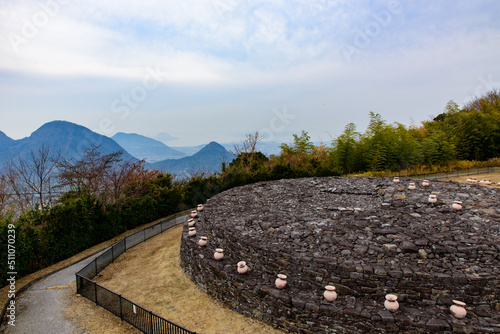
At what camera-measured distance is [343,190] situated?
1318 cm

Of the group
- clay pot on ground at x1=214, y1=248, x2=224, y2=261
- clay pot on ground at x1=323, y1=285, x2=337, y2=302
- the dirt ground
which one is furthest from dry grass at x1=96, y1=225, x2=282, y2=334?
clay pot on ground at x1=323, y1=285, x2=337, y2=302

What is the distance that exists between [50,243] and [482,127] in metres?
33.0

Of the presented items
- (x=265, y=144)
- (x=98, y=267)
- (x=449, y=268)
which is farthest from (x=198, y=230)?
(x=265, y=144)

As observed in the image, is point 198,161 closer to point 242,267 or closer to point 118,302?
point 118,302

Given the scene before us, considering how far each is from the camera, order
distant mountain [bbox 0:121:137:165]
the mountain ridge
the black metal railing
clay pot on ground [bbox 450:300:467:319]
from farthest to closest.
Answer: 1. distant mountain [bbox 0:121:137:165]
2. the mountain ridge
3. the black metal railing
4. clay pot on ground [bbox 450:300:467:319]

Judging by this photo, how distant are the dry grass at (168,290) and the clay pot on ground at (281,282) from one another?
3.51 ft

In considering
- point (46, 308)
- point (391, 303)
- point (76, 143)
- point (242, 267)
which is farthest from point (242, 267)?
point (76, 143)

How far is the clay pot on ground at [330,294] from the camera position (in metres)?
6.20

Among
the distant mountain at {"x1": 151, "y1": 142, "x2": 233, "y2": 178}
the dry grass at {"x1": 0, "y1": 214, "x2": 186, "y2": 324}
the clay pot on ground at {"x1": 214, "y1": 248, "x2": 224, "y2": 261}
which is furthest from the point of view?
the distant mountain at {"x1": 151, "y1": 142, "x2": 233, "y2": 178}

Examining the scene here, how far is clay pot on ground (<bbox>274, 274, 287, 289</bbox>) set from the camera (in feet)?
22.3

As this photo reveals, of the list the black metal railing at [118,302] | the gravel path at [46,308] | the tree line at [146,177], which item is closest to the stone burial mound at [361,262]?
the black metal railing at [118,302]

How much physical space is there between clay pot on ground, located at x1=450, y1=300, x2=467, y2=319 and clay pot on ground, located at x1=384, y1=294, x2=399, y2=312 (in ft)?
3.54

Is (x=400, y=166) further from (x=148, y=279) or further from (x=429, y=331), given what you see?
(x=148, y=279)

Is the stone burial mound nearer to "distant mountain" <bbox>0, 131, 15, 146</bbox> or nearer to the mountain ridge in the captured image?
the mountain ridge
